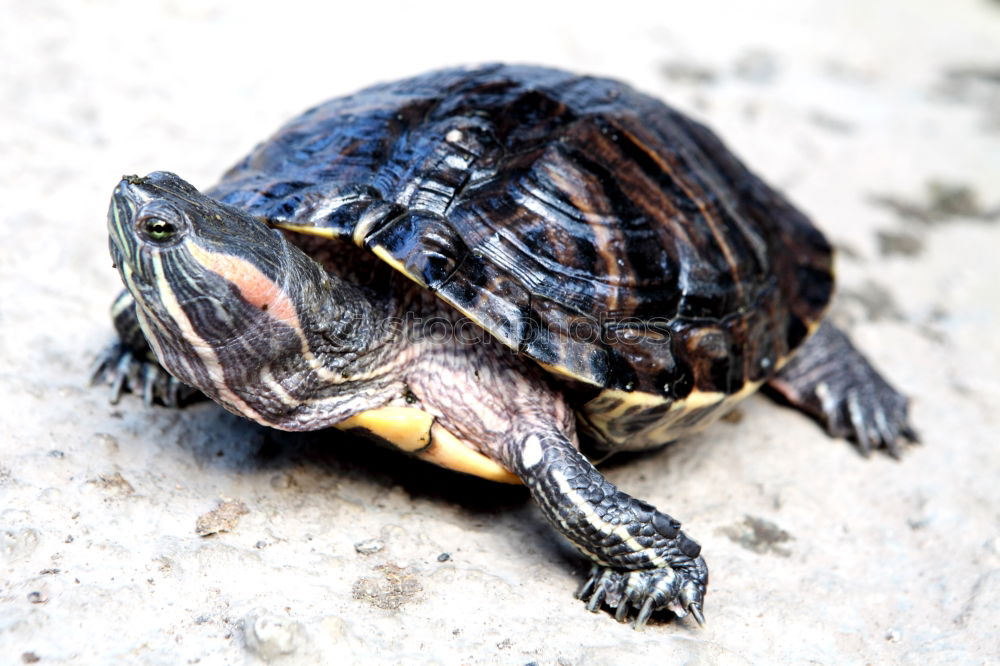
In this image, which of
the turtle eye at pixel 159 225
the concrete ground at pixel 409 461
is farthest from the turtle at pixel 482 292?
the concrete ground at pixel 409 461

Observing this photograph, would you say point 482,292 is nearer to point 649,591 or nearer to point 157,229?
point 157,229

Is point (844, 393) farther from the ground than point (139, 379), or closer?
closer

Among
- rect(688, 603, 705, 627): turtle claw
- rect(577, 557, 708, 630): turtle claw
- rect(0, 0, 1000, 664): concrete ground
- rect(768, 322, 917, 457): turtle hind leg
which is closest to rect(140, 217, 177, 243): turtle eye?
rect(0, 0, 1000, 664): concrete ground

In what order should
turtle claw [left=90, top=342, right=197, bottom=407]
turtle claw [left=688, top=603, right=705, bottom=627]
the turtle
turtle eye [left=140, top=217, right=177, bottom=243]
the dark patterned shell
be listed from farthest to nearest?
turtle claw [left=90, top=342, right=197, bottom=407] < the dark patterned shell < turtle claw [left=688, top=603, right=705, bottom=627] < the turtle < turtle eye [left=140, top=217, right=177, bottom=243]

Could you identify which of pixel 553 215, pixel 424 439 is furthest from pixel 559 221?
pixel 424 439

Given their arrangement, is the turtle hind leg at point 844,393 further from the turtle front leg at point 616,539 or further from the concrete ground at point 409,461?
the turtle front leg at point 616,539

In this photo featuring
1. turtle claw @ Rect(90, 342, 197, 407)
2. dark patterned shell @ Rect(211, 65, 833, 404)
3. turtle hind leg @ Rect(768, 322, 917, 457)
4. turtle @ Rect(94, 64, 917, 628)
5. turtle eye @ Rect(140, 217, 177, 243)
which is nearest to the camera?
turtle eye @ Rect(140, 217, 177, 243)

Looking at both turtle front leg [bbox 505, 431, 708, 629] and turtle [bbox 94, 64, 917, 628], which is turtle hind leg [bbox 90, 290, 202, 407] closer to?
turtle [bbox 94, 64, 917, 628]
